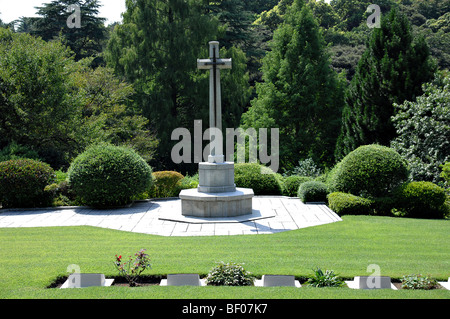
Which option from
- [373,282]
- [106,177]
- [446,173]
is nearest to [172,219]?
[106,177]

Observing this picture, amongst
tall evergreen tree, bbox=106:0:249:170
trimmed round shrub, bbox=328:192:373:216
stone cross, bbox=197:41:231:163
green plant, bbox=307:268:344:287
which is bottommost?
trimmed round shrub, bbox=328:192:373:216

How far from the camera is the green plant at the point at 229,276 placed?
Answer: 237 inches

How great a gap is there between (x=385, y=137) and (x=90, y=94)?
48.9ft

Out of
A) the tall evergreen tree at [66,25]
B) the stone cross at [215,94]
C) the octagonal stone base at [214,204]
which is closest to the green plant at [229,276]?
the octagonal stone base at [214,204]

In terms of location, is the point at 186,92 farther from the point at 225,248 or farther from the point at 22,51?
the point at 225,248

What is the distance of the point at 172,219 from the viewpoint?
11859 millimetres

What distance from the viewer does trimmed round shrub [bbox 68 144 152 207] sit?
13461mm

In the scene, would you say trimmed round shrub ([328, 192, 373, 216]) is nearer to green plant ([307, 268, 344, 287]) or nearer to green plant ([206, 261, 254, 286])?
green plant ([307, 268, 344, 287])

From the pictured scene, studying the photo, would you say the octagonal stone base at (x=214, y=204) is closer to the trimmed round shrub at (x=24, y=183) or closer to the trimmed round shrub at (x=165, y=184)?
the trimmed round shrub at (x=165, y=184)

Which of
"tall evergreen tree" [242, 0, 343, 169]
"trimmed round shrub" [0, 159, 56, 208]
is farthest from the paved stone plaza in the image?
"tall evergreen tree" [242, 0, 343, 169]

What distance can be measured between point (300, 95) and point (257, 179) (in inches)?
342

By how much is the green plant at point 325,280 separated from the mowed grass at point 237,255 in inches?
10.7

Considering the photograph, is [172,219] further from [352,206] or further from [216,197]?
[352,206]

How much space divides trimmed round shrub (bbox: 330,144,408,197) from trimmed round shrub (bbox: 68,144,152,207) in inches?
258
